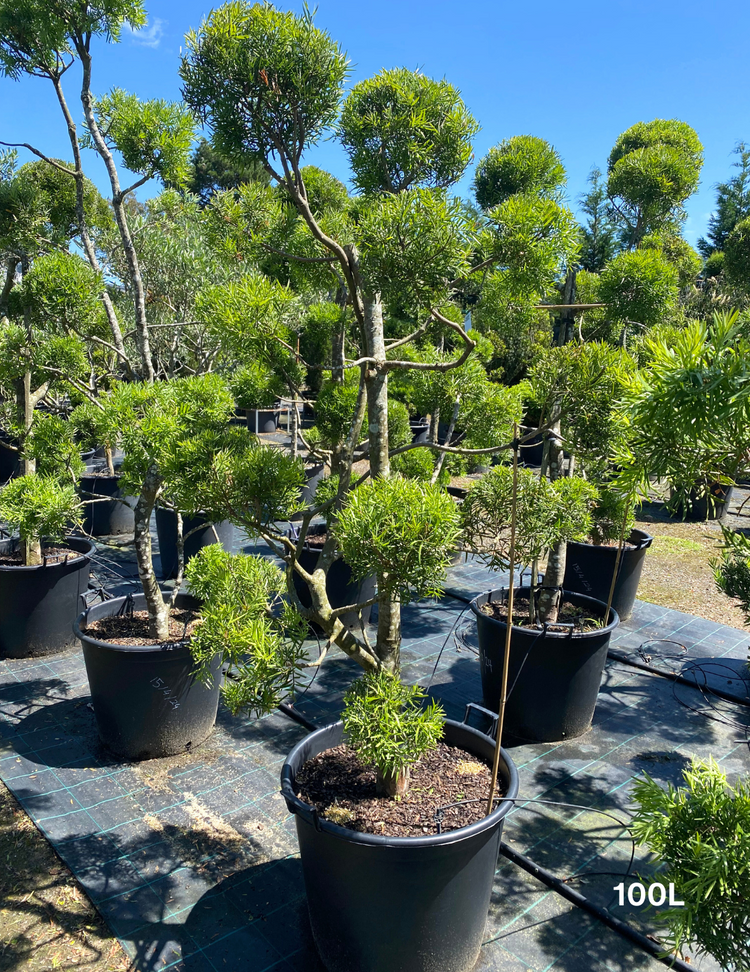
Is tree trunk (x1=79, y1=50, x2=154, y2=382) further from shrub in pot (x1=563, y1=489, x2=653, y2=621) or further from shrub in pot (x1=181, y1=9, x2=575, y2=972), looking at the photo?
shrub in pot (x1=563, y1=489, x2=653, y2=621)

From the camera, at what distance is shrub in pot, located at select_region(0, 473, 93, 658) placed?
12.7 feet

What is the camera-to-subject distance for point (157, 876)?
2523 millimetres

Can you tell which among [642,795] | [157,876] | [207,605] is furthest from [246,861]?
[642,795]

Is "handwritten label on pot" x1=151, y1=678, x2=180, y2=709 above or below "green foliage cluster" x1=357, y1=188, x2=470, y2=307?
below

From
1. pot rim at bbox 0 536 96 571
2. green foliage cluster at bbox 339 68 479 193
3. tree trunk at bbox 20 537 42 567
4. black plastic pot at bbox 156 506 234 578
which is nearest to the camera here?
green foliage cluster at bbox 339 68 479 193

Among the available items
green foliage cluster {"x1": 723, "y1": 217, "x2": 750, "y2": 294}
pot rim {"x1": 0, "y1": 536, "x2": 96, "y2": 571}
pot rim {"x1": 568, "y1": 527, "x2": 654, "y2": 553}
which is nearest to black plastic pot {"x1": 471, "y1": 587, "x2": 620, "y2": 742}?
pot rim {"x1": 568, "y1": 527, "x2": 654, "y2": 553}

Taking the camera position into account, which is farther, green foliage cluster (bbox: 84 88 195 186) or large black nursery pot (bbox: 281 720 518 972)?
green foliage cluster (bbox: 84 88 195 186)

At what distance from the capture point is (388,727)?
194 centimetres

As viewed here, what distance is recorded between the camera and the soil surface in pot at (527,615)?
3.79 meters

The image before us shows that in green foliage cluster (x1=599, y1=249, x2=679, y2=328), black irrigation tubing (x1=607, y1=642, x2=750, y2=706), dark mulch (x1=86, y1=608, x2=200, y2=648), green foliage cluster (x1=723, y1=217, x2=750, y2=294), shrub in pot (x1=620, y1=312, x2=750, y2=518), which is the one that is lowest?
black irrigation tubing (x1=607, y1=642, x2=750, y2=706)

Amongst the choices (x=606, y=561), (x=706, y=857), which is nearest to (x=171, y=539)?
(x=606, y=561)

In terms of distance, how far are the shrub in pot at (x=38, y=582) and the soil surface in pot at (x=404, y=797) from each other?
7.41 ft

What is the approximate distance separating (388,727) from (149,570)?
76.7 inches

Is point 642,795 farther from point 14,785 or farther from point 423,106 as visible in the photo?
point 14,785
